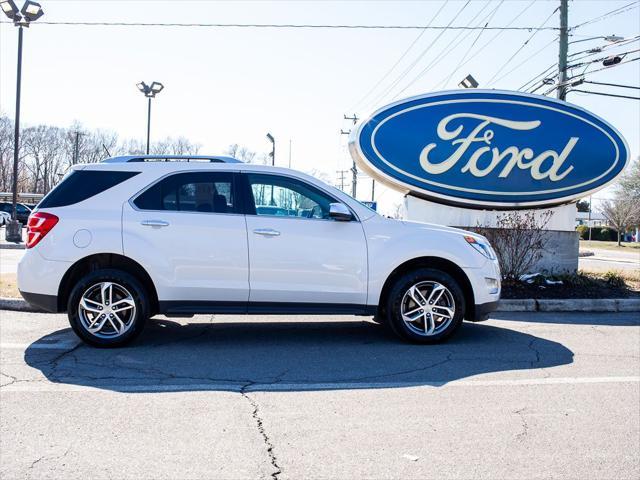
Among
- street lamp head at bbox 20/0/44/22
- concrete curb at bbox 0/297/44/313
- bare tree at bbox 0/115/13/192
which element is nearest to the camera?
concrete curb at bbox 0/297/44/313

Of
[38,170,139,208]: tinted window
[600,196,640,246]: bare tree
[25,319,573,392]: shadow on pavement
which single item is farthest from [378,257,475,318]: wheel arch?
[600,196,640,246]: bare tree

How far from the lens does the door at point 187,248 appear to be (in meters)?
6.14

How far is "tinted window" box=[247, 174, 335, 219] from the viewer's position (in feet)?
21.1

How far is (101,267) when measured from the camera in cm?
633

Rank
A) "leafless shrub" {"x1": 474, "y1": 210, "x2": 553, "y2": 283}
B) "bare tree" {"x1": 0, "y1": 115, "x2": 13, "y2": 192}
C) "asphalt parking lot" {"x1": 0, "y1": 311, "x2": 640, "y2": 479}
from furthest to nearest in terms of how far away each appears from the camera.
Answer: "bare tree" {"x1": 0, "y1": 115, "x2": 13, "y2": 192} → "leafless shrub" {"x1": 474, "y1": 210, "x2": 553, "y2": 283} → "asphalt parking lot" {"x1": 0, "y1": 311, "x2": 640, "y2": 479}

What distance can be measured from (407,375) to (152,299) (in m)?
2.73

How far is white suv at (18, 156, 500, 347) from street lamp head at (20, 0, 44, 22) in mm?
14902

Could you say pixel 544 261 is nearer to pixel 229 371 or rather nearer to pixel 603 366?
pixel 603 366

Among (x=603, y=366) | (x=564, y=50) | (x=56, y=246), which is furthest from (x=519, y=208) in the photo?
(x=564, y=50)

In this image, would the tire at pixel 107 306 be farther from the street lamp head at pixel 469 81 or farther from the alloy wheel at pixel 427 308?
the street lamp head at pixel 469 81

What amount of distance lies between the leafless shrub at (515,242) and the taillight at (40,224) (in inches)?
292

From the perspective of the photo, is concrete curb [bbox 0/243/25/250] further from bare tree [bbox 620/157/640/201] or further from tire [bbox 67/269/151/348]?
bare tree [bbox 620/157/640/201]

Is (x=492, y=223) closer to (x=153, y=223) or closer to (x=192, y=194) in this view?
(x=192, y=194)

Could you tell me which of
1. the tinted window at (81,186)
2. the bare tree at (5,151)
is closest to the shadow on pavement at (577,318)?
the tinted window at (81,186)
